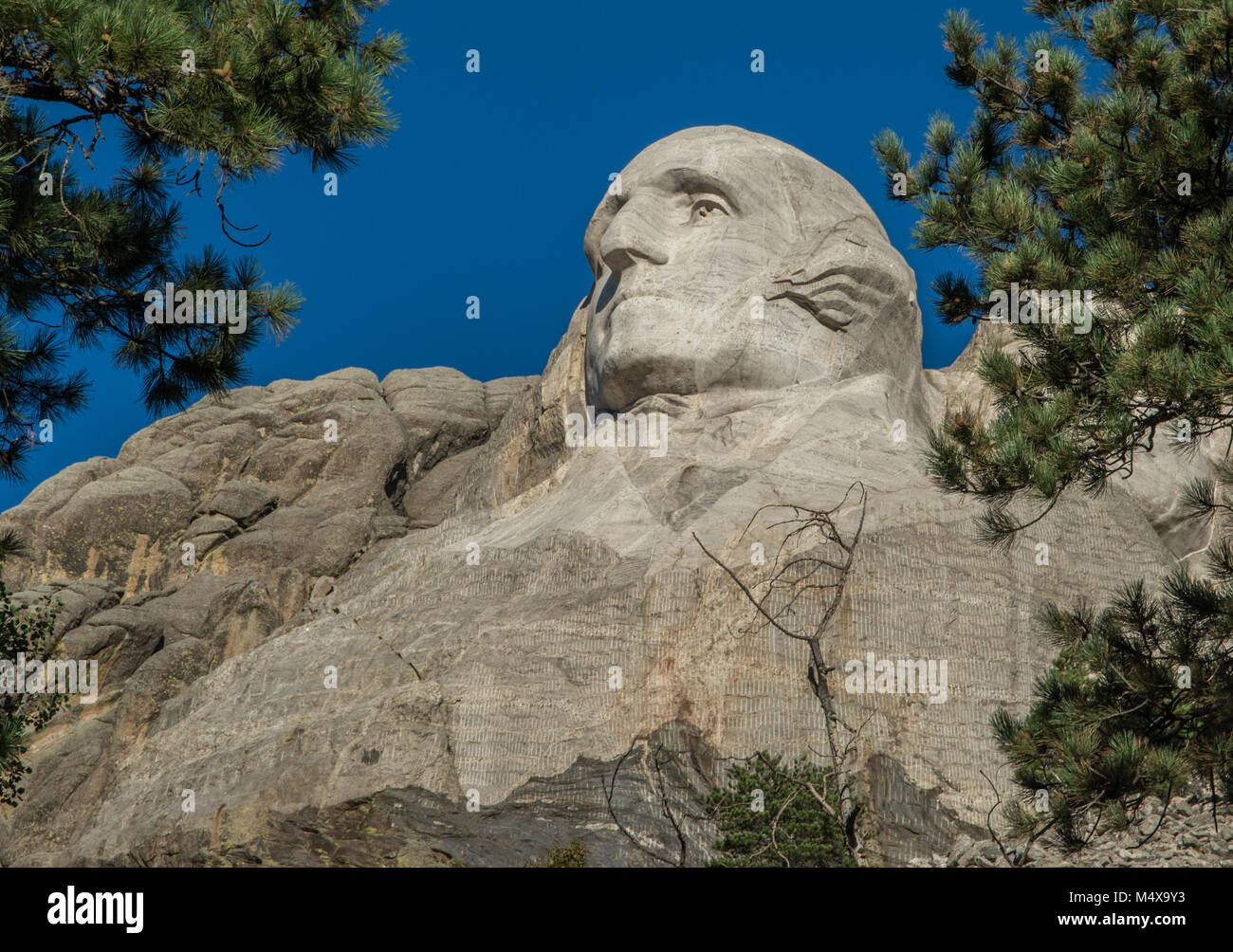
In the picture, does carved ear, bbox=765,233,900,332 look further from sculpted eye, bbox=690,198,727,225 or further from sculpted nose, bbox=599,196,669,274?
sculpted nose, bbox=599,196,669,274

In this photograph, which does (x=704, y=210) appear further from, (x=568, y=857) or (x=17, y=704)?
(x=568, y=857)

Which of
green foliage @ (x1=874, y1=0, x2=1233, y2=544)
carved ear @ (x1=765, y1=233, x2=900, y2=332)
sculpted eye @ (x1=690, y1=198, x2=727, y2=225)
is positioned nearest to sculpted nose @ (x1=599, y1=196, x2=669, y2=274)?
sculpted eye @ (x1=690, y1=198, x2=727, y2=225)

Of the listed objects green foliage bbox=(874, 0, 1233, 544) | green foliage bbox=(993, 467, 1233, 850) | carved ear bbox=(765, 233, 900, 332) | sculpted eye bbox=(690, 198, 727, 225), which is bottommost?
green foliage bbox=(993, 467, 1233, 850)

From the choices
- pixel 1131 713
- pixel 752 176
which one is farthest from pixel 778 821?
pixel 752 176

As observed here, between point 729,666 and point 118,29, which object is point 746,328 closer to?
point 729,666

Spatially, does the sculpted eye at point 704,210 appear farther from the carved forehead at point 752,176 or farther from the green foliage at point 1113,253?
the green foliage at point 1113,253

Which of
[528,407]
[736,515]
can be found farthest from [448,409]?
[736,515]
